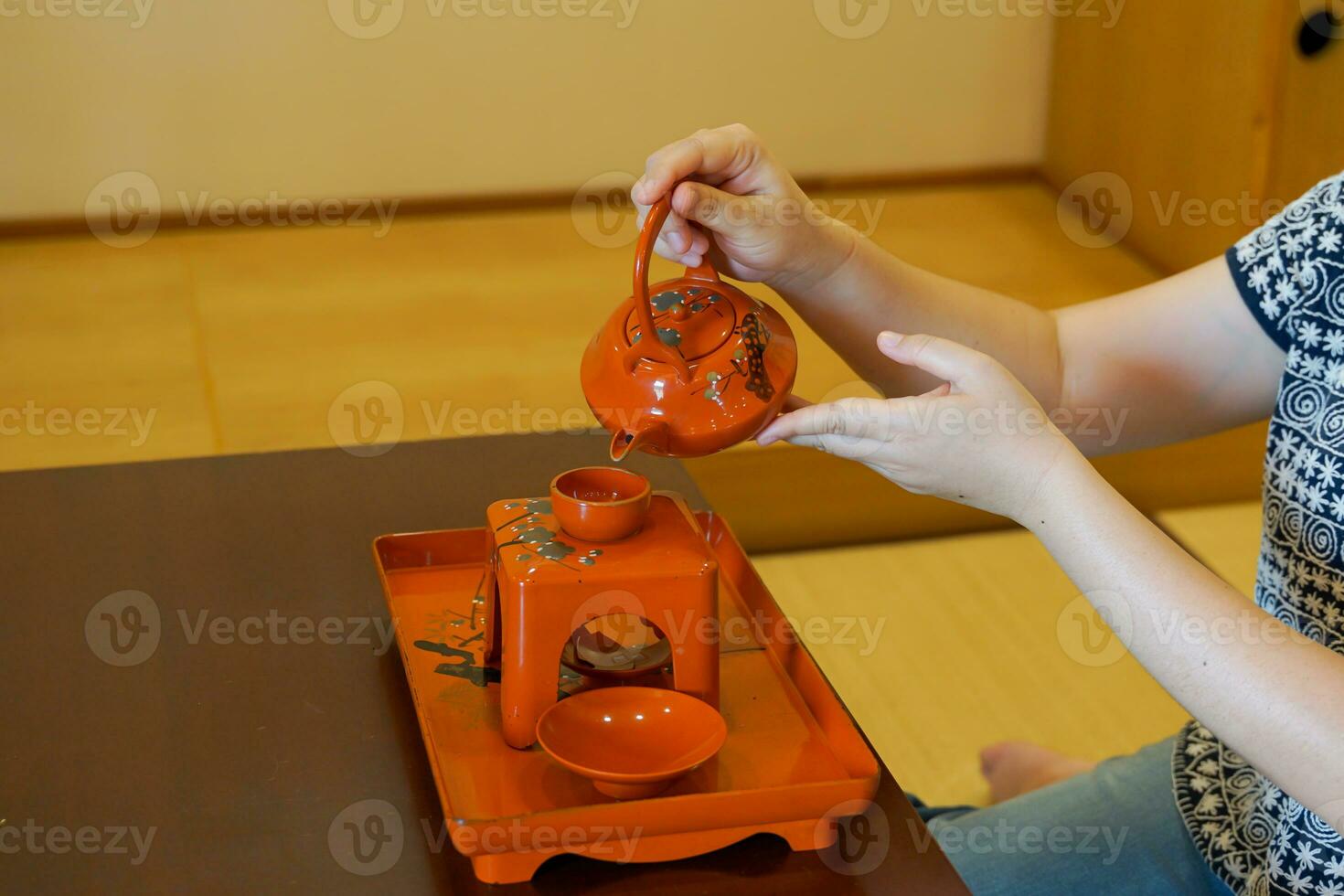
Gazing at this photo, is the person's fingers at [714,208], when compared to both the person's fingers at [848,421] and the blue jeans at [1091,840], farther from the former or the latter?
the blue jeans at [1091,840]

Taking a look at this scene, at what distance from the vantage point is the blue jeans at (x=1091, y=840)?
1068mm

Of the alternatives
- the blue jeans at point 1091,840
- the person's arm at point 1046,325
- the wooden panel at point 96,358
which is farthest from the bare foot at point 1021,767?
the wooden panel at point 96,358

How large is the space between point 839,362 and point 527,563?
1.95 meters

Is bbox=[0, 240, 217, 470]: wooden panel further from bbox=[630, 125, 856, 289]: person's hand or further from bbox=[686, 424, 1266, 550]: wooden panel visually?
bbox=[630, 125, 856, 289]: person's hand

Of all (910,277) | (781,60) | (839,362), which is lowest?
(839,362)

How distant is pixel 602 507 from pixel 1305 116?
2.42 meters

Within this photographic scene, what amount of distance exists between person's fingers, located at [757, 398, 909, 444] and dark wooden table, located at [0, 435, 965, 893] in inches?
8.8

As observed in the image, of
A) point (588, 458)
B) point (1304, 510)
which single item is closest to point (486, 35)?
point (588, 458)

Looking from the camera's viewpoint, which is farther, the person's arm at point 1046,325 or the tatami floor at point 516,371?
the tatami floor at point 516,371

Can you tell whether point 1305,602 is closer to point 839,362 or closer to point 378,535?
point 378,535

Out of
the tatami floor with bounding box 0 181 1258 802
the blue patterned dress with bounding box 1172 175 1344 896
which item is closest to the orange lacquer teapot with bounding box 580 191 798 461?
the blue patterned dress with bounding box 1172 175 1344 896

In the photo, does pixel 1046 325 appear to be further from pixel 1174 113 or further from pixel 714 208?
pixel 1174 113

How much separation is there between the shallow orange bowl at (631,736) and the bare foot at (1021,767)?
91cm

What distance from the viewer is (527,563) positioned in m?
0.82
